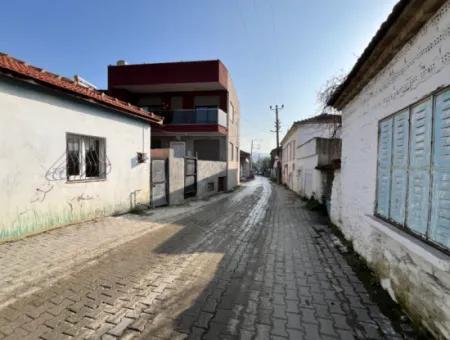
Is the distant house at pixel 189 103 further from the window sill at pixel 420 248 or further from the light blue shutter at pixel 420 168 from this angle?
the light blue shutter at pixel 420 168

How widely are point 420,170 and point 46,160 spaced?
6.85m

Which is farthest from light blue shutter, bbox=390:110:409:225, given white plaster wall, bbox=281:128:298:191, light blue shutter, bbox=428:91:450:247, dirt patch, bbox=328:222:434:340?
white plaster wall, bbox=281:128:298:191

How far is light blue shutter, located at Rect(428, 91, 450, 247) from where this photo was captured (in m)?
2.34

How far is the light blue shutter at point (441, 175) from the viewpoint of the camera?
234 cm

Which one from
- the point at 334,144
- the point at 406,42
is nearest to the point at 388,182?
the point at 406,42

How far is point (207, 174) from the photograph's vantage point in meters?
15.8

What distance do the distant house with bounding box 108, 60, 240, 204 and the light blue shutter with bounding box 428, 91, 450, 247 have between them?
12.5m

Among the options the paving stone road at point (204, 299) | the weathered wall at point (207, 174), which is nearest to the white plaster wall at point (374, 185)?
the paving stone road at point (204, 299)

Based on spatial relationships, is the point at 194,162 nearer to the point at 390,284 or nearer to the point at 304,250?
the point at 304,250

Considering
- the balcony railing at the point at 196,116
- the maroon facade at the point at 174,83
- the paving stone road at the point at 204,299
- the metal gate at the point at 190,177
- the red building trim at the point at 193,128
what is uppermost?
the maroon facade at the point at 174,83

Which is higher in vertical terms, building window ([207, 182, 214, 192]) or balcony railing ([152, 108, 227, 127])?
balcony railing ([152, 108, 227, 127])

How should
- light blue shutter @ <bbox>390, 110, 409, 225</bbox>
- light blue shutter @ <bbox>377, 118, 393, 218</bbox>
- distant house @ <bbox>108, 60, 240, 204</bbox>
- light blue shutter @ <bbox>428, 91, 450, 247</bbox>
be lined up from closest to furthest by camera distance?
light blue shutter @ <bbox>428, 91, 450, 247</bbox>, light blue shutter @ <bbox>390, 110, 409, 225</bbox>, light blue shutter @ <bbox>377, 118, 393, 218</bbox>, distant house @ <bbox>108, 60, 240, 204</bbox>

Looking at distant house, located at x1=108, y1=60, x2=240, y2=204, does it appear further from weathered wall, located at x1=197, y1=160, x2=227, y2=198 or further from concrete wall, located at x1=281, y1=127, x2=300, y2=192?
concrete wall, located at x1=281, y1=127, x2=300, y2=192

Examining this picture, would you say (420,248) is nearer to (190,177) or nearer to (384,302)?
(384,302)
